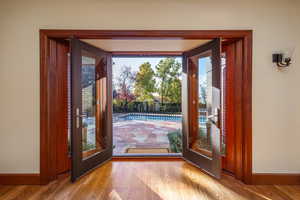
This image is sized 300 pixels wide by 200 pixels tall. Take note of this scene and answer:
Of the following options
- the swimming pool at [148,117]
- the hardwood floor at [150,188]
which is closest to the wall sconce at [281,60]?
the hardwood floor at [150,188]

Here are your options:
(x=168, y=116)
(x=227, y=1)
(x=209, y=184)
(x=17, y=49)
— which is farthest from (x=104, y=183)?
(x=168, y=116)

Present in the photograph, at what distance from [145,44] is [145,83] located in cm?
740

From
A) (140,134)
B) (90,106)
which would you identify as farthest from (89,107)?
(140,134)

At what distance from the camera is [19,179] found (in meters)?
2.63

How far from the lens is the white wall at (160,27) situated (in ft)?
8.64

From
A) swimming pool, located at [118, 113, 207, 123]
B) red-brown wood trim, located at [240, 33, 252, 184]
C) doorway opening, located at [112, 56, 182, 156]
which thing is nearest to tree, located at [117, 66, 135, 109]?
doorway opening, located at [112, 56, 182, 156]

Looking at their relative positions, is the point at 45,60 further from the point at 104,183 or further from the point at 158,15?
the point at 104,183

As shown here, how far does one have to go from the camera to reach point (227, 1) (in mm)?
2674

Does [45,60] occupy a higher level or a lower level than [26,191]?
higher

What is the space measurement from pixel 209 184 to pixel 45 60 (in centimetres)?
294

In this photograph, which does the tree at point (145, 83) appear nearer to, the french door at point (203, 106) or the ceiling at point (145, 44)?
the ceiling at point (145, 44)

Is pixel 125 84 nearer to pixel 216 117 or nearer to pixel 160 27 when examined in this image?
pixel 160 27

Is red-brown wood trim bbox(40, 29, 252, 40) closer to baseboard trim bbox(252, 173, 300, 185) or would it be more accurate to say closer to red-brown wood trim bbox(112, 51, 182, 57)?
red-brown wood trim bbox(112, 51, 182, 57)

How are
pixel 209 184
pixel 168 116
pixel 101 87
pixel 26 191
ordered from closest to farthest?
1. pixel 26 191
2. pixel 209 184
3. pixel 101 87
4. pixel 168 116
